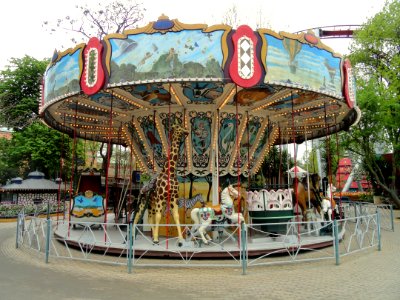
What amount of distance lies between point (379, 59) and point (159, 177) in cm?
2240

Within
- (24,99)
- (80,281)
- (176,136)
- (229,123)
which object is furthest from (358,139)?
(24,99)

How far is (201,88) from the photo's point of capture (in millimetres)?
10422

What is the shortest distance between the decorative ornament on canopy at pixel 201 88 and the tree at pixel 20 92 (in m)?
16.2

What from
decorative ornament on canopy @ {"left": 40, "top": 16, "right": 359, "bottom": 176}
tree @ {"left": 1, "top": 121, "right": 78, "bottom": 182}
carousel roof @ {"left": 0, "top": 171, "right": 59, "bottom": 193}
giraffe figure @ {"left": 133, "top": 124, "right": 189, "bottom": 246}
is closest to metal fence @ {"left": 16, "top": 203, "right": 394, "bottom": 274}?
giraffe figure @ {"left": 133, "top": 124, "right": 189, "bottom": 246}

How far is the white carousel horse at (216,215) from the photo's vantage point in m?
9.26

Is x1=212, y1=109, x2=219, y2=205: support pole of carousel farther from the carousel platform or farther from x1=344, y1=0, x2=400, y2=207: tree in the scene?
x1=344, y1=0, x2=400, y2=207: tree

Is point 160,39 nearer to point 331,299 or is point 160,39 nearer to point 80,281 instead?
point 80,281

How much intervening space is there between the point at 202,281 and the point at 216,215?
3.14 m

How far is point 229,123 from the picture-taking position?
1240 centimetres

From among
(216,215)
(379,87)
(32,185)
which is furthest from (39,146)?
(379,87)

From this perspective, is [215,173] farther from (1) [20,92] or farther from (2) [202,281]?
(1) [20,92]

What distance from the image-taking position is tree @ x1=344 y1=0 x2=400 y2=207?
22375mm

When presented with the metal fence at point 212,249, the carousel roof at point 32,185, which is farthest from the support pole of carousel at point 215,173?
the carousel roof at point 32,185

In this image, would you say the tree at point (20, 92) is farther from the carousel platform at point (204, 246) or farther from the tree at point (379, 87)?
the tree at point (379, 87)
